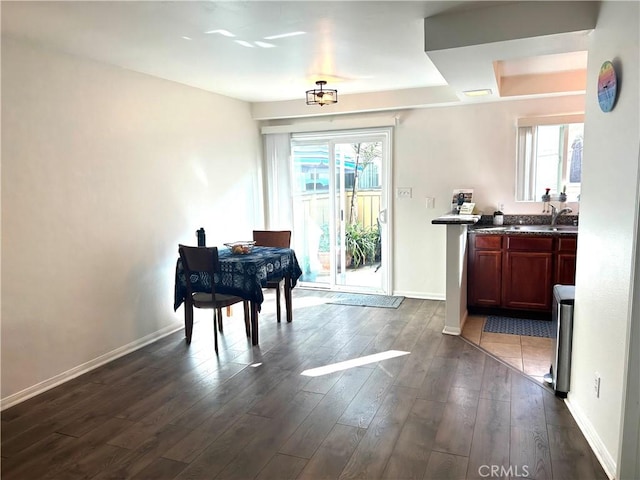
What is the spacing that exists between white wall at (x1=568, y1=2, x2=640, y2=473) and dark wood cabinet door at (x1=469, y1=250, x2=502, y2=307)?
1.93m

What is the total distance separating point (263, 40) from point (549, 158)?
3.38 metres

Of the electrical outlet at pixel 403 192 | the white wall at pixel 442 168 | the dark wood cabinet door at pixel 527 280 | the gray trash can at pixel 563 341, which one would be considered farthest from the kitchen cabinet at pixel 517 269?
the gray trash can at pixel 563 341

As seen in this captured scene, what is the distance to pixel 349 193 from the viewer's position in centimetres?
570

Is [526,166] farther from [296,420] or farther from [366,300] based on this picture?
[296,420]

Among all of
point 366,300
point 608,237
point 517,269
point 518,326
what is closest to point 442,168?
point 517,269

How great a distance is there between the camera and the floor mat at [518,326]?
13.7 ft

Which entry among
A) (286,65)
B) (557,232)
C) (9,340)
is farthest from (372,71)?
(9,340)

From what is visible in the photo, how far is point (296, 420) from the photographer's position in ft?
8.83

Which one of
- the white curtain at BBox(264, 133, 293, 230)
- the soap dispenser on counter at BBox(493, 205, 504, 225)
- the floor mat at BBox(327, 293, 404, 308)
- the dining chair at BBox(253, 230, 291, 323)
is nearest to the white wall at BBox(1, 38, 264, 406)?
the dining chair at BBox(253, 230, 291, 323)

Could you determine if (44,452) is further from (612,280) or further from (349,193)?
(349,193)

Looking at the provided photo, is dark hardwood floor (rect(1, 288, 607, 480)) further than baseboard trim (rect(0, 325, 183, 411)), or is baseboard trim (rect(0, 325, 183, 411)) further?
baseboard trim (rect(0, 325, 183, 411))

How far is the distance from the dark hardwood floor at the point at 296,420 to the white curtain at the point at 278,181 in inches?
94.1

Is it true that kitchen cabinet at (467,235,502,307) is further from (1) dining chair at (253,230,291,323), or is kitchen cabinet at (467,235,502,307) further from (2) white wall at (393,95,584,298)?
(1) dining chair at (253,230,291,323)

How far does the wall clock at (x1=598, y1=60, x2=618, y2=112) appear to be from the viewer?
212 centimetres
